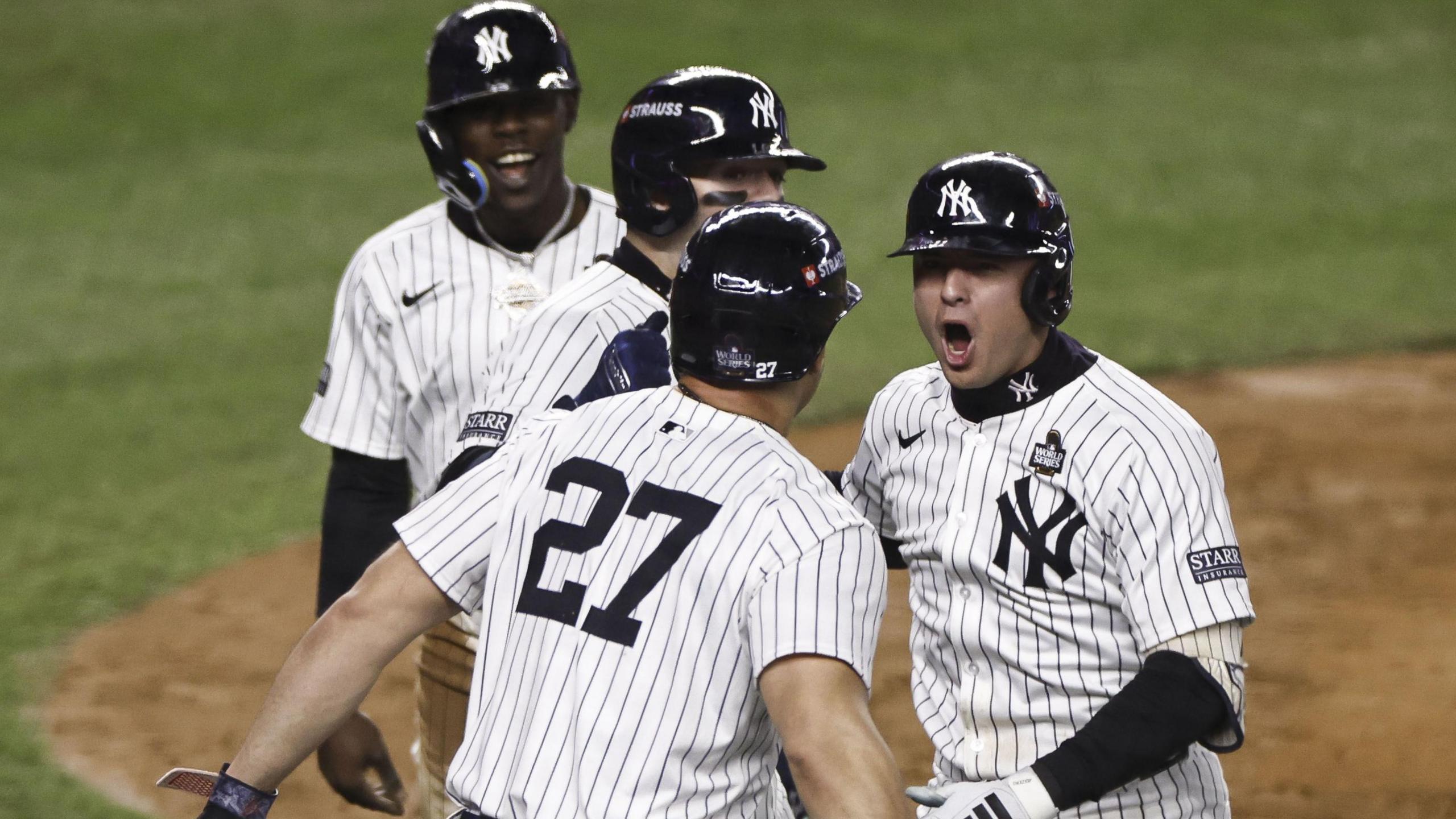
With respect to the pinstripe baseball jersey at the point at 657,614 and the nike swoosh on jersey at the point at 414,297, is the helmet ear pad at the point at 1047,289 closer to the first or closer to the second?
the pinstripe baseball jersey at the point at 657,614

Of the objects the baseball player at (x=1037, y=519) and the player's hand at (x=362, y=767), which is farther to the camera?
the player's hand at (x=362, y=767)

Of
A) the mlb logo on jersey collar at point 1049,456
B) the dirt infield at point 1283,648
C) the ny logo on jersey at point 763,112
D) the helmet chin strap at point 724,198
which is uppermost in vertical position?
the ny logo on jersey at point 763,112

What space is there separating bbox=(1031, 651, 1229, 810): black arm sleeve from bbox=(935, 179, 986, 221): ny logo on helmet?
922mm

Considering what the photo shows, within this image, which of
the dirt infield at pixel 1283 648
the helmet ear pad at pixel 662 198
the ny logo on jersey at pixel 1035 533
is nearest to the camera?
the ny logo on jersey at pixel 1035 533

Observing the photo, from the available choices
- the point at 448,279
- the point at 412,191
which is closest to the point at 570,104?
the point at 448,279

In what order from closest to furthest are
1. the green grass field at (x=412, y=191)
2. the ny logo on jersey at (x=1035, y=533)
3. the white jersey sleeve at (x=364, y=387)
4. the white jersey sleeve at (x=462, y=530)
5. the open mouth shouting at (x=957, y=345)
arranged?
the white jersey sleeve at (x=462, y=530) → the ny logo on jersey at (x=1035, y=533) → the open mouth shouting at (x=957, y=345) → the white jersey sleeve at (x=364, y=387) → the green grass field at (x=412, y=191)

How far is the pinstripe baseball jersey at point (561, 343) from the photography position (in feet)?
11.7

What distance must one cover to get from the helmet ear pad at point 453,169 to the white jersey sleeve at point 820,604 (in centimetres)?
193

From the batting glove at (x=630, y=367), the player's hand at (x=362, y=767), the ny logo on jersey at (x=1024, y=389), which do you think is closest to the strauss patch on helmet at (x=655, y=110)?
the batting glove at (x=630, y=367)

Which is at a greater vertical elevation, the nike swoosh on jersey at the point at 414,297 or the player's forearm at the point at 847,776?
the nike swoosh on jersey at the point at 414,297

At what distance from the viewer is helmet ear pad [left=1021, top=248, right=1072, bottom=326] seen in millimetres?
3340

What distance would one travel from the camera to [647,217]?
3688 millimetres

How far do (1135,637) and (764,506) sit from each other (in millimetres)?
895

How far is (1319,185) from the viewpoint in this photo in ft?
51.5
